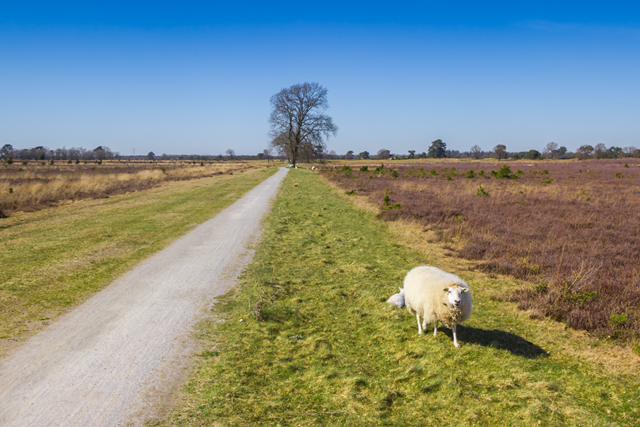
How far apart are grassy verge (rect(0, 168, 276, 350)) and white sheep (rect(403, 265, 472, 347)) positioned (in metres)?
6.87

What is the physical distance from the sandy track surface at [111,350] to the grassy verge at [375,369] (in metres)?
0.62

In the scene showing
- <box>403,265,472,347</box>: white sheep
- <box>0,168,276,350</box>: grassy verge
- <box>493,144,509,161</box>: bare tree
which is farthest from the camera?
<box>493,144,509,161</box>: bare tree

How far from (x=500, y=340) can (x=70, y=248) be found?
489 inches

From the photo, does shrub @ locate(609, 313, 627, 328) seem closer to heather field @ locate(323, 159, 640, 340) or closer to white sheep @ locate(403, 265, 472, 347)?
heather field @ locate(323, 159, 640, 340)

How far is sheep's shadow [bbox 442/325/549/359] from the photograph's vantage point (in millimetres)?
6124

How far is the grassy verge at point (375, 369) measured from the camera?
454 centimetres

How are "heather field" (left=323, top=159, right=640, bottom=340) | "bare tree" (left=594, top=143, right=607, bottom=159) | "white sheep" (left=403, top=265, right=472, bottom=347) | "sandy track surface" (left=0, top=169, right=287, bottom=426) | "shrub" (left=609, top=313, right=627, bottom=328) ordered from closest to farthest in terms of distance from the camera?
1. "sandy track surface" (left=0, top=169, right=287, bottom=426)
2. "white sheep" (left=403, top=265, right=472, bottom=347)
3. "shrub" (left=609, top=313, right=627, bottom=328)
4. "heather field" (left=323, top=159, right=640, bottom=340)
5. "bare tree" (left=594, top=143, right=607, bottom=159)

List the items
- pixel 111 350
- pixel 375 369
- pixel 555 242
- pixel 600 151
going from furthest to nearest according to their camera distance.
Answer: pixel 600 151 < pixel 555 242 < pixel 111 350 < pixel 375 369

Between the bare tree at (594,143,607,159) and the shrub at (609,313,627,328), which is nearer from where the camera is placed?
the shrub at (609,313,627,328)

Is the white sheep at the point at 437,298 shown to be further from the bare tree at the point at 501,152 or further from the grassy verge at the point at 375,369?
the bare tree at the point at 501,152

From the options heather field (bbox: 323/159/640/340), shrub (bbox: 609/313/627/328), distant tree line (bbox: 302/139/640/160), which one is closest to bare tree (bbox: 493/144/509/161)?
distant tree line (bbox: 302/139/640/160)

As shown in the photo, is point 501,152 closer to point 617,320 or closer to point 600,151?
point 600,151

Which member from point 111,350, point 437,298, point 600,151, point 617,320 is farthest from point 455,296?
point 600,151

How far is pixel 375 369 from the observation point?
564 centimetres
